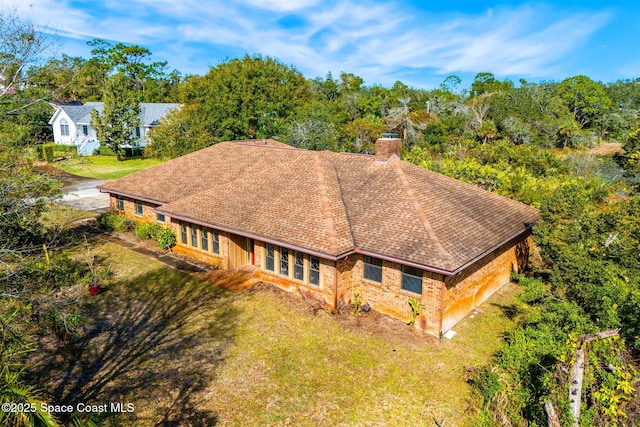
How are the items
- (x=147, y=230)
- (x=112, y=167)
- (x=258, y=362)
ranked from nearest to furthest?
1. (x=258, y=362)
2. (x=147, y=230)
3. (x=112, y=167)

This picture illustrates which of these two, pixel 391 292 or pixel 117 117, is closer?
pixel 391 292

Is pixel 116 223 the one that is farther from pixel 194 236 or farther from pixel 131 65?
pixel 131 65

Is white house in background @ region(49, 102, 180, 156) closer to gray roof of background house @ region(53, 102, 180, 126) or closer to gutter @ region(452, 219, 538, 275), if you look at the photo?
gray roof of background house @ region(53, 102, 180, 126)

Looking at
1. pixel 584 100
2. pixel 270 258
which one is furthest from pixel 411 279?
pixel 584 100

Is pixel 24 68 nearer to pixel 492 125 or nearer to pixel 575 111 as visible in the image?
pixel 492 125

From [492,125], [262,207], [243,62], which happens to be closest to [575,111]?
[492,125]

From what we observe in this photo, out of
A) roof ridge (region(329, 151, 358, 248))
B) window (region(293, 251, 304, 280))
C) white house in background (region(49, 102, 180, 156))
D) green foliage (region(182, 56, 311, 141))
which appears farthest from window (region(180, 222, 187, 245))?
white house in background (region(49, 102, 180, 156))
